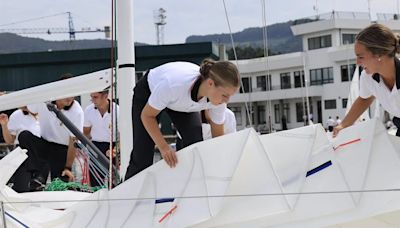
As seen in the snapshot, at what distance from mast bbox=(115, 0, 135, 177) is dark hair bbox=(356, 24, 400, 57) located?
156cm

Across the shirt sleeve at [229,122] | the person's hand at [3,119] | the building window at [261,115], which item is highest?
the person's hand at [3,119]

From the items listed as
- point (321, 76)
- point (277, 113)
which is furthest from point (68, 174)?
point (277, 113)

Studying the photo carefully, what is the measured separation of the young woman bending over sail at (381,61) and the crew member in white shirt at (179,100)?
627 mm

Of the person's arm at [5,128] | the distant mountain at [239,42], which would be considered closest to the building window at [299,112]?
the distant mountain at [239,42]

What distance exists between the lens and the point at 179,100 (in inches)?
117

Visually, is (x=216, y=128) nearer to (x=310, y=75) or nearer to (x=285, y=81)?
(x=310, y=75)

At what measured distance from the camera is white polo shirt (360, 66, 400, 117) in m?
2.83

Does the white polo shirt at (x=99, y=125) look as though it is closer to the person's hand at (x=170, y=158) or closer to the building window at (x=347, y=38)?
the person's hand at (x=170, y=158)

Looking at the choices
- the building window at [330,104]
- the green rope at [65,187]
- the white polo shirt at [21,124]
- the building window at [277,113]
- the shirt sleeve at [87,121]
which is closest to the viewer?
the green rope at [65,187]

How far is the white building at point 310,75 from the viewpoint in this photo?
39.1 meters

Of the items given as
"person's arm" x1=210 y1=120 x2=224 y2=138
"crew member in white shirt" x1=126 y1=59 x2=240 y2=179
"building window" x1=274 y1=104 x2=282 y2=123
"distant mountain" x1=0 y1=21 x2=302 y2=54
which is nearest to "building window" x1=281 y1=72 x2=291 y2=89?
"building window" x1=274 y1=104 x2=282 y2=123

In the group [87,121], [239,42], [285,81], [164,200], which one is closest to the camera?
[164,200]

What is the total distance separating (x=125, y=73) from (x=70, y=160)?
1.44 meters

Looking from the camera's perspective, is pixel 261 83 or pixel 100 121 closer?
pixel 100 121
